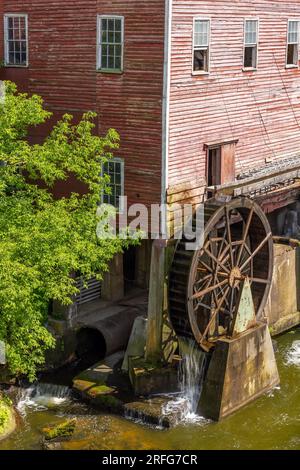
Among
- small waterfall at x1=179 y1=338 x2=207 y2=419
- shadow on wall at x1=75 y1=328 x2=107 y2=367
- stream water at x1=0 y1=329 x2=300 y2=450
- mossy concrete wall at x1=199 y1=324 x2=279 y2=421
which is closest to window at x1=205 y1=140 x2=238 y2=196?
mossy concrete wall at x1=199 y1=324 x2=279 y2=421

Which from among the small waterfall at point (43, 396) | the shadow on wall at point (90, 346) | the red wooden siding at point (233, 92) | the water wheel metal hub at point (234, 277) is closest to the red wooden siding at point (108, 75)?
the red wooden siding at point (233, 92)

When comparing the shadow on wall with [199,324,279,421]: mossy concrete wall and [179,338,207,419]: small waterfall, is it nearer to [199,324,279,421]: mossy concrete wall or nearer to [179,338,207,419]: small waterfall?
[179,338,207,419]: small waterfall

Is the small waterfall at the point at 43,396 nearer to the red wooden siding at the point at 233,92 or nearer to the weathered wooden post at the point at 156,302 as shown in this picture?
the weathered wooden post at the point at 156,302

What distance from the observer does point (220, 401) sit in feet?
66.5

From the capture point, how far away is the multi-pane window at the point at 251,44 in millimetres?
24031

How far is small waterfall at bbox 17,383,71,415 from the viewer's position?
68.5ft

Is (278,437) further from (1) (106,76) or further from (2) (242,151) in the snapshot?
(1) (106,76)

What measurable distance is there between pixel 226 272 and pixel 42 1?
963cm

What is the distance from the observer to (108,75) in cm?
2225

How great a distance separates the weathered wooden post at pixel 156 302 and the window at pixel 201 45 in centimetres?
505

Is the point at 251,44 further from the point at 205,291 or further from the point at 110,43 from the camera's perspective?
the point at 205,291

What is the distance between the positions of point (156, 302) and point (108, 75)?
644 centimetres
